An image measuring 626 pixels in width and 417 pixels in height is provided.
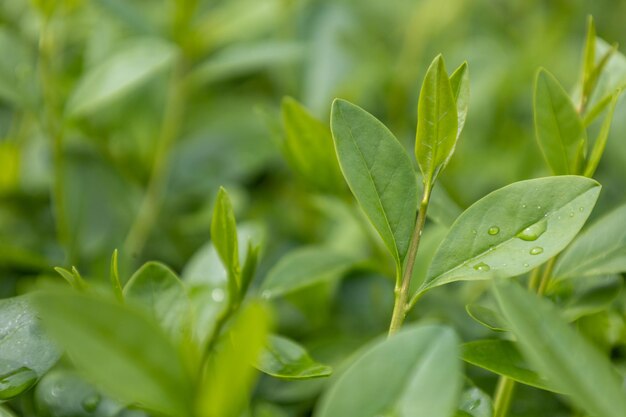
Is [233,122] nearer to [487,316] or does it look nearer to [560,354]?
[487,316]

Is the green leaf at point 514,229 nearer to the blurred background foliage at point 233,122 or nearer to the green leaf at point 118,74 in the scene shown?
the blurred background foliage at point 233,122

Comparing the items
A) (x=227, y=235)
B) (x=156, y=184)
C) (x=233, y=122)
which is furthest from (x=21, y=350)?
(x=233, y=122)

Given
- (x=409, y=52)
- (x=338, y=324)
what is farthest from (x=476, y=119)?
(x=338, y=324)

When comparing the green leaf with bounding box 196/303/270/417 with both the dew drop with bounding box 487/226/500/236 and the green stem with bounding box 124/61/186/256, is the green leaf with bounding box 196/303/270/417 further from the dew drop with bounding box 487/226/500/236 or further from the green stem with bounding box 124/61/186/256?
the green stem with bounding box 124/61/186/256

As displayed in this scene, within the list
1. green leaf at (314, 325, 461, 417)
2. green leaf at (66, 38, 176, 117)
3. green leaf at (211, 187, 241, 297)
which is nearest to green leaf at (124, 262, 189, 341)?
green leaf at (211, 187, 241, 297)

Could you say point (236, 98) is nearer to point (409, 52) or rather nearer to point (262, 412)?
point (409, 52)

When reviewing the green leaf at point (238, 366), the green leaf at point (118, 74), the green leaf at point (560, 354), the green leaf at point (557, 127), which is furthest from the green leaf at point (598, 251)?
the green leaf at point (118, 74)
